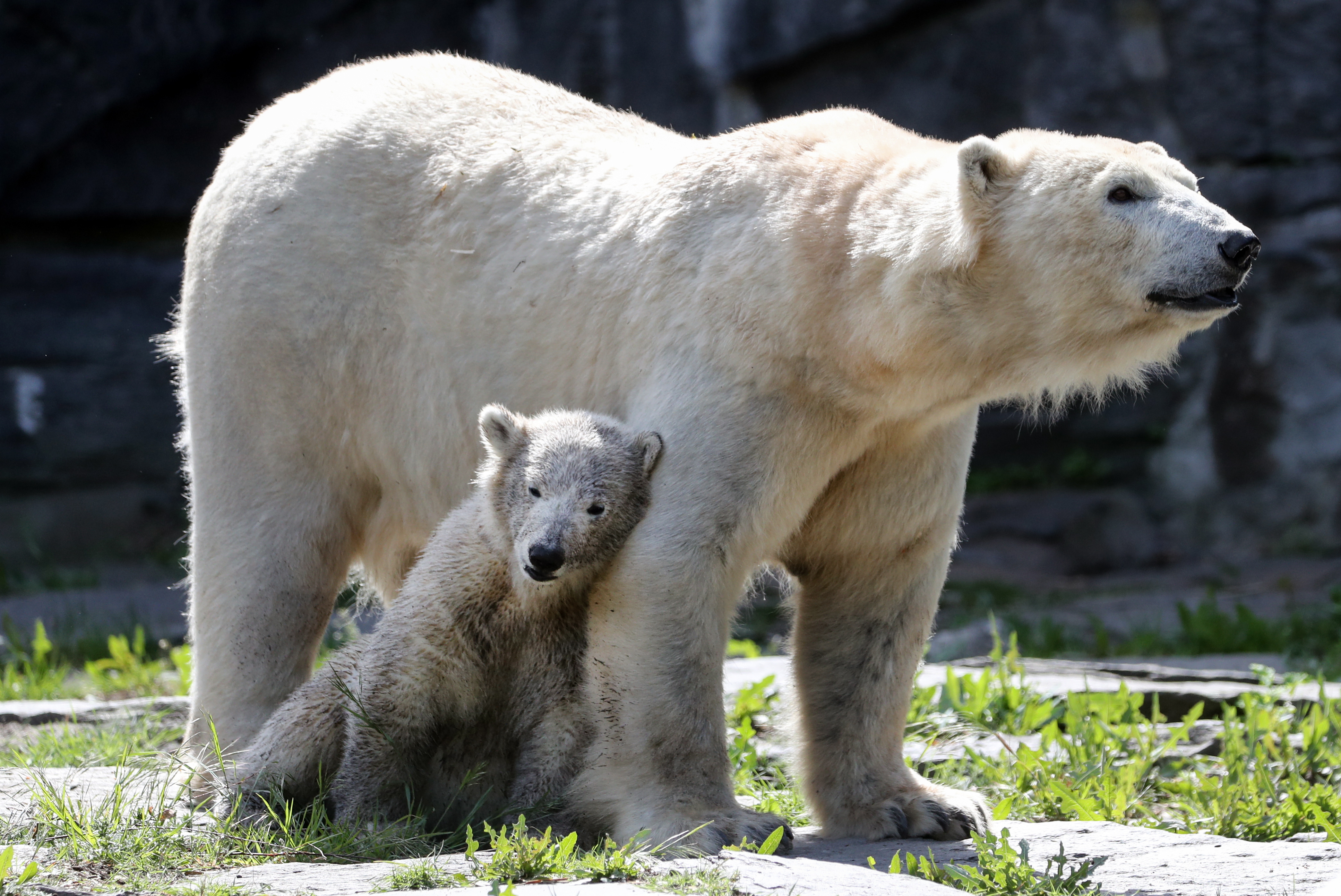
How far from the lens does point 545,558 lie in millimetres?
3426

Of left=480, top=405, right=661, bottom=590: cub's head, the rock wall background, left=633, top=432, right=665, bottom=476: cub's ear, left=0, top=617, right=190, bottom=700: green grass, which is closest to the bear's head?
left=633, top=432, right=665, bottom=476: cub's ear

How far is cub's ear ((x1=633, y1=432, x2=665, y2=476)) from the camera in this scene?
360 cm

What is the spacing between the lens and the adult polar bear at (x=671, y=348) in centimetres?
345

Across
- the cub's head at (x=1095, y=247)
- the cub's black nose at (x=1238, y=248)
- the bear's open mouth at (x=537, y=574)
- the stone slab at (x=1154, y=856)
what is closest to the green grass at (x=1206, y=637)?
the stone slab at (x=1154, y=856)

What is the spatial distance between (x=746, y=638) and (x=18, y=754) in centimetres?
454

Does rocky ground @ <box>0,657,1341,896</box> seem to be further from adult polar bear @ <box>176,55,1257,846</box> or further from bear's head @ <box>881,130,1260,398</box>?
bear's head @ <box>881,130,1260,398</box>

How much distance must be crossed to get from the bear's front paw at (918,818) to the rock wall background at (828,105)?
6.25m

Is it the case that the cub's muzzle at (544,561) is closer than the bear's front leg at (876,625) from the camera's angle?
Yes

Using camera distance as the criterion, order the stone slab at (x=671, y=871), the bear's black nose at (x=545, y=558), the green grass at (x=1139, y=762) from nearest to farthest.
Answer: the stone slab at (x=671, y=871) < the bear's black nose at (x=545, y=558) < the green grass at (x=1139, y=762)

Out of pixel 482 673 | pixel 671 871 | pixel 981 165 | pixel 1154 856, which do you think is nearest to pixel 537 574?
pixel 482 673

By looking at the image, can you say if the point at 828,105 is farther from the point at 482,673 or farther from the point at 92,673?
the point at 482,673

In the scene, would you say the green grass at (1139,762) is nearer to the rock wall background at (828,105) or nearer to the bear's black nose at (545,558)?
the bear's black nose at (545,558)

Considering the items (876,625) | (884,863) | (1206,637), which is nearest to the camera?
(884,863)

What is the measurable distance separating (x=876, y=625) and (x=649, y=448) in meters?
0.87
